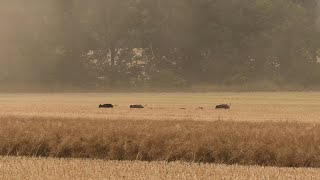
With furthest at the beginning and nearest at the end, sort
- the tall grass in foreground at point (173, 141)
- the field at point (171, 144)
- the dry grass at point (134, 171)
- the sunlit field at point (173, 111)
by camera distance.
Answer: the sunlit field at point (173, 111), the tall grass in foreground at point (173, 141), the field at point (171, 144), the dry grass at point (134, 171)

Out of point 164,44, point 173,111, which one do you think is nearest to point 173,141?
point 173,111

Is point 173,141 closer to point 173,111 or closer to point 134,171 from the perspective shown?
point 134,171

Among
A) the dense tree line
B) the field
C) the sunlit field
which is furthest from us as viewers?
the dense tree line

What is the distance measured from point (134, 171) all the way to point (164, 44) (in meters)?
71.9

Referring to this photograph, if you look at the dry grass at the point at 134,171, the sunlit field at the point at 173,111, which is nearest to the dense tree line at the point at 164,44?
the sunlit field at the point at 173,111

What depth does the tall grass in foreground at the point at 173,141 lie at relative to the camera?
56.5 ft

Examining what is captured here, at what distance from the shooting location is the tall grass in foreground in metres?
17.2

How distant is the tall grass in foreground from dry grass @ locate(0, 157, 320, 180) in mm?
1006

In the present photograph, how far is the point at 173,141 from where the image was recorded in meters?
18.1

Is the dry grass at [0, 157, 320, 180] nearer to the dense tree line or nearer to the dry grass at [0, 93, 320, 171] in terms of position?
the dry grass at [0, 93, 320, 171]

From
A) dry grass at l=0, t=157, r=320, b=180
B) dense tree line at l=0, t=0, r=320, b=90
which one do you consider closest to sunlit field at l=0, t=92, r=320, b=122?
dry grass at l=0, t=157, r=320, b=180

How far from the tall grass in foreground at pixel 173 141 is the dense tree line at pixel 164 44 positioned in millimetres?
61911

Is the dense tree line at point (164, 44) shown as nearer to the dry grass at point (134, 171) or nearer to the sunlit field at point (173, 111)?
the sunlit field at point (173, 111)

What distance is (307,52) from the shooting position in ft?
285
